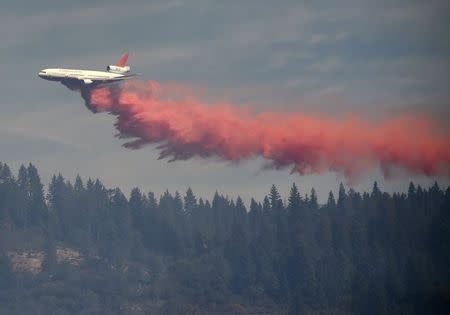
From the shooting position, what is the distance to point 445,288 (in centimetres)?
19988

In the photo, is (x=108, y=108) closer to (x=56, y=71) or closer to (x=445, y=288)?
(x=56, y=71)

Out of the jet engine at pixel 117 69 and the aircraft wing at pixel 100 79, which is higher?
the jet engine at pixel 117 69

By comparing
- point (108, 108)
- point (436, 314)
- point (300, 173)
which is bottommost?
point (436, 314)

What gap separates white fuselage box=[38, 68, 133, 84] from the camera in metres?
192

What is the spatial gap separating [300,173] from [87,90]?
32351 mm

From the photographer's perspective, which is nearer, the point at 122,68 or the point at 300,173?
the point at 300,173

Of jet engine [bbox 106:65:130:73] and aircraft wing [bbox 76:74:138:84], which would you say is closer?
aircraft wing [bbox 76:74:138:84]

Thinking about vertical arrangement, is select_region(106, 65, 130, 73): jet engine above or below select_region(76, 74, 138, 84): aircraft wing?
above

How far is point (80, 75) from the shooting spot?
192m

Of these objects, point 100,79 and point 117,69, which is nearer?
point 100,79

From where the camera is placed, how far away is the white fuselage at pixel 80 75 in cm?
19212

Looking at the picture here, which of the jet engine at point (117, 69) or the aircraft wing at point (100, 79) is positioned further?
the jet engine at point (117, 69)

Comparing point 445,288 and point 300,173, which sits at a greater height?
point 300,173

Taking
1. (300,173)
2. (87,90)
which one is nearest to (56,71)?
(87,90)
